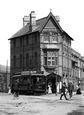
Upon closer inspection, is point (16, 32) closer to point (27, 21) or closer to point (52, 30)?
point (27, 21)

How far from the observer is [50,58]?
145 feet

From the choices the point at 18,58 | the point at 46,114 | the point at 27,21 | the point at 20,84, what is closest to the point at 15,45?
the point at 18,58

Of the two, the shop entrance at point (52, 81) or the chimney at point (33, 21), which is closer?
the shop entrance at point (52, 81)

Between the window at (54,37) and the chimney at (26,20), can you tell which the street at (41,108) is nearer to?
the window at (54,37)

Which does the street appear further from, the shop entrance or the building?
the building

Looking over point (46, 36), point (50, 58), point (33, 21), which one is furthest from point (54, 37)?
point (33, 21)

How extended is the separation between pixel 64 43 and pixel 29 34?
629 centimetres

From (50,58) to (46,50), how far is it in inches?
57.3

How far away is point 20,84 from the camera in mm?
35688

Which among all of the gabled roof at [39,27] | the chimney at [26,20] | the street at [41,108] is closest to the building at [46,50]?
the gabled roof at [39,27]

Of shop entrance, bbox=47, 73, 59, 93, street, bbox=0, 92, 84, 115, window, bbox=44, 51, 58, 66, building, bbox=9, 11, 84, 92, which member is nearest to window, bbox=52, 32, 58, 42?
building, bbox=9, 11, 84, 92

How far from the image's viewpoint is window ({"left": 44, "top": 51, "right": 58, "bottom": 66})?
44062 millimetres

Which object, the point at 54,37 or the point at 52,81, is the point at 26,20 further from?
the point at 52,81

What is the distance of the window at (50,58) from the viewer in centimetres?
4406
